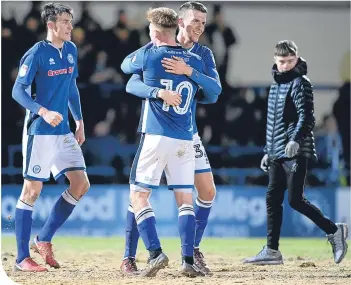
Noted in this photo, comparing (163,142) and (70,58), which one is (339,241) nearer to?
(163,142)

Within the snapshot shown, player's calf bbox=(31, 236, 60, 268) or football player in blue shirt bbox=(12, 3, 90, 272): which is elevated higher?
football player in blue shirt bbox=(12, 3, 90, 272)

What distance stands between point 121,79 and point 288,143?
611 centimetres

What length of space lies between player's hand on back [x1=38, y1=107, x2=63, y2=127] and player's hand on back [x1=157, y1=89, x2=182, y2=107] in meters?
0.92

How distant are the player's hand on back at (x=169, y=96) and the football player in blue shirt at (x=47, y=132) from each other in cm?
97

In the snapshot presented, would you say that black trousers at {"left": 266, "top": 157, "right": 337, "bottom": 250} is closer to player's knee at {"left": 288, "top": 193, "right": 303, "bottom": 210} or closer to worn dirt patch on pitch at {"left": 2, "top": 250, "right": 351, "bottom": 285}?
player's knee at {"left": 288, "top": 193, "right": 303, "bottom": 210}

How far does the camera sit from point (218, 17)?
14273 mm

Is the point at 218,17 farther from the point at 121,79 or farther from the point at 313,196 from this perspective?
the point at 313,196

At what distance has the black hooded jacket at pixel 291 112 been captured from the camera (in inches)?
342

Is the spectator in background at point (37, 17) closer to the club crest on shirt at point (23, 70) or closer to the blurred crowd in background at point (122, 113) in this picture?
the blurred crowd in background at point (122, 113)

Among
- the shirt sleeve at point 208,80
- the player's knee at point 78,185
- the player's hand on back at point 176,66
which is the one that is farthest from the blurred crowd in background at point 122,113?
the player's hand on back at point 176,66

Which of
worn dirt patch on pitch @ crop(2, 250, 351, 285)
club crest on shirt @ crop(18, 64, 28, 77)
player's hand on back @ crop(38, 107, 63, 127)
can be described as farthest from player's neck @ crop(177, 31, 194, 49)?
worn dirt patch on pitch @ crop(2, 250, 351, 285)

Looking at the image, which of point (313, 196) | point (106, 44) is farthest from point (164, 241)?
point (106, 44)

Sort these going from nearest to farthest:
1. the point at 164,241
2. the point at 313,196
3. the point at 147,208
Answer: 1. the point at 147,208
2. the point at 164,241
3. the point at 313,196

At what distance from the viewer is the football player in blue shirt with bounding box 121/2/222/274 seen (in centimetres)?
748
